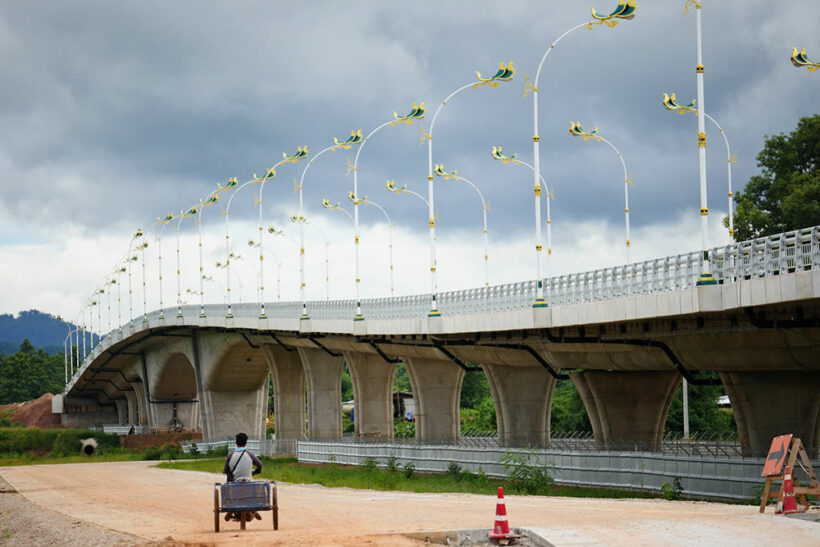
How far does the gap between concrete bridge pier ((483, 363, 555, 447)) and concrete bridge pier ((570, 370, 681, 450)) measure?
4122 mm

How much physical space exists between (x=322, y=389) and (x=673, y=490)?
4331cm

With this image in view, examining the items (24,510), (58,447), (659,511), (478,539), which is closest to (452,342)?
(24,510)

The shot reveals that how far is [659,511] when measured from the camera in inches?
842

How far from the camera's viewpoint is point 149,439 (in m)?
108

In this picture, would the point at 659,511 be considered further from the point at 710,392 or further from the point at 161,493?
the point at 710,392

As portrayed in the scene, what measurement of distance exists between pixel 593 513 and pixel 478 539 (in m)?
5.15

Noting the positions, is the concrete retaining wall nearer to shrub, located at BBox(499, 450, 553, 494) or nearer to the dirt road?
shrub, located at BBox(499, 450, 553, 494)

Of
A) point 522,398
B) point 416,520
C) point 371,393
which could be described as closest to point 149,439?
point 371,393

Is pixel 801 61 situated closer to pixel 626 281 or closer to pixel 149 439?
pixel 626 281

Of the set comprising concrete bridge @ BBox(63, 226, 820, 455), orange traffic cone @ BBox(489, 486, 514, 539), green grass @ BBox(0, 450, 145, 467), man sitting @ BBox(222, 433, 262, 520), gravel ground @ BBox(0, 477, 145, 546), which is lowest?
green grass @ BBox(0, 450, 145, 467)

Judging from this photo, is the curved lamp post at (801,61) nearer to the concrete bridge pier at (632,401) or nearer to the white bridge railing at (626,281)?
the white bridge railing at (626,281)

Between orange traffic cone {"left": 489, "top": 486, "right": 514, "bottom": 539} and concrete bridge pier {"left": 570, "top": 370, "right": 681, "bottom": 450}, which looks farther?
concrete bridge pier {"left": 570, "top": 370, "right": 681, "bottom": 450}

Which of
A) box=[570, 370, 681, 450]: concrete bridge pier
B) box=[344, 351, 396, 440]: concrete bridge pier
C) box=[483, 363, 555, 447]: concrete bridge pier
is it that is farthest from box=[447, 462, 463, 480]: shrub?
box=[344, 351, 396, 440]: concrete bridge pier

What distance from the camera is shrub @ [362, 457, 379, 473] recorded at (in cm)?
5166
